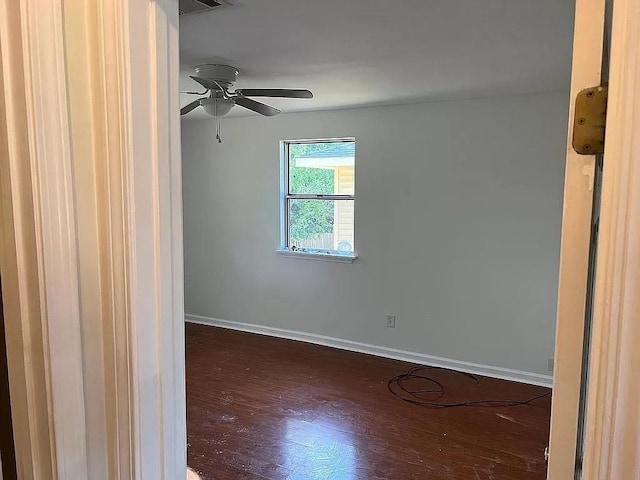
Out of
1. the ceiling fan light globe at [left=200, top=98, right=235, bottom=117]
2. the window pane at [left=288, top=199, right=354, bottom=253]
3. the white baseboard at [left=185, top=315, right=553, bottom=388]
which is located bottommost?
the white baseboard at [left=185, top=315, right=553, bottom=388]

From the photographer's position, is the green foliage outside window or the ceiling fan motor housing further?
the green foliage outside window

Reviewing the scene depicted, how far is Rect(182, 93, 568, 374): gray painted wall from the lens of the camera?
3.58 metres

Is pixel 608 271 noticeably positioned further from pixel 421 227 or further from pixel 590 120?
pixel 421 227

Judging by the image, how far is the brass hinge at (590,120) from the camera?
540 millimetres

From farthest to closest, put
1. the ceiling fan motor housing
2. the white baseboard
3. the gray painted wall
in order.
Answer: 1. the white baseboard
2. the gray painted wall
3. the ceiling fan motor housing

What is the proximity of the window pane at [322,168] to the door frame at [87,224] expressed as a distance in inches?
138

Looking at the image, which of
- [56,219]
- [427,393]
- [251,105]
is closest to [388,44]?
[251,105]

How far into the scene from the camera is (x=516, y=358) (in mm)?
3744

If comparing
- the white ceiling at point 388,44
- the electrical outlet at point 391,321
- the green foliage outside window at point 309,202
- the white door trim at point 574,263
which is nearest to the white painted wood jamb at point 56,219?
the white door trim at point 574,263

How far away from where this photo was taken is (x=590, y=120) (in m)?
0.55

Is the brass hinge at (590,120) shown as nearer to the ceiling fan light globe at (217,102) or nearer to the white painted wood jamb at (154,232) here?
the white painted wood jamb at (154,232)

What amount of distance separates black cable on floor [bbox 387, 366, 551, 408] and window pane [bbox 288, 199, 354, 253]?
4.16 ft

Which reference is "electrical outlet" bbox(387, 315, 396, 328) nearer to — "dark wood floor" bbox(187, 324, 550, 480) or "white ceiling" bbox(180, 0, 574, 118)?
"dark wood floor" bbox(187, 324, 550, 480)

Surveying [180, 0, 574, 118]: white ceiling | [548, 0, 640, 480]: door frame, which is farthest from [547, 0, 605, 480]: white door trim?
[180, 0, 574, 118]: white ceiling
